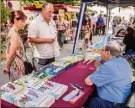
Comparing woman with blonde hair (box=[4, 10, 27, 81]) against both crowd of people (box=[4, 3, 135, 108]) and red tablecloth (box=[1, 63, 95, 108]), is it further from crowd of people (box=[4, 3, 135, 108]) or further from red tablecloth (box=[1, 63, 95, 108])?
red tablecloth (box=[1, 63, 95, 108])

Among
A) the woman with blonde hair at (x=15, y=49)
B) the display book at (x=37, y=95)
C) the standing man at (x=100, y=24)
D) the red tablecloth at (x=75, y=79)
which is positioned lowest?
the standing man at (x=100, y=24)

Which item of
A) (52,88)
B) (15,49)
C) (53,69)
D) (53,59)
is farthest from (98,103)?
(53,59)

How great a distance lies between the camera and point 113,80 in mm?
2723

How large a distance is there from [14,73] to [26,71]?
0.27 m

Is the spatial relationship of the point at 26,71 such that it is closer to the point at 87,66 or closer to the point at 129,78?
the point at 87,66

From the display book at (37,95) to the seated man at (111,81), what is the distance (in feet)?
1.18

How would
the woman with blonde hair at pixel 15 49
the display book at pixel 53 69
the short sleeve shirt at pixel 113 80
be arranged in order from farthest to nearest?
the woman with blonde hair at pixel 15 49 → the display book at pixel 53 69 → the short sleeve shirt at pixel 113 80

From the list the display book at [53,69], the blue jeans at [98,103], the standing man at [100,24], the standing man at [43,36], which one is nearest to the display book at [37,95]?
the display book at [53,69]

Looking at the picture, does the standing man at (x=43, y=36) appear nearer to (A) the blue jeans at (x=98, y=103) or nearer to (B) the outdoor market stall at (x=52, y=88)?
(B) the outdoor market stall at (x=52, y=88)

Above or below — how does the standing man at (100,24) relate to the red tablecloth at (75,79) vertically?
below

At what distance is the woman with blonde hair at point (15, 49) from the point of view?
10.5 ft

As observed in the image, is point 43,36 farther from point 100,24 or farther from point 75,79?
point 100,24

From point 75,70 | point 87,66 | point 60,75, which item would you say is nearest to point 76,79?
point 60,75

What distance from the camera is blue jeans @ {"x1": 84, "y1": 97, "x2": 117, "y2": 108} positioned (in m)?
2.79
